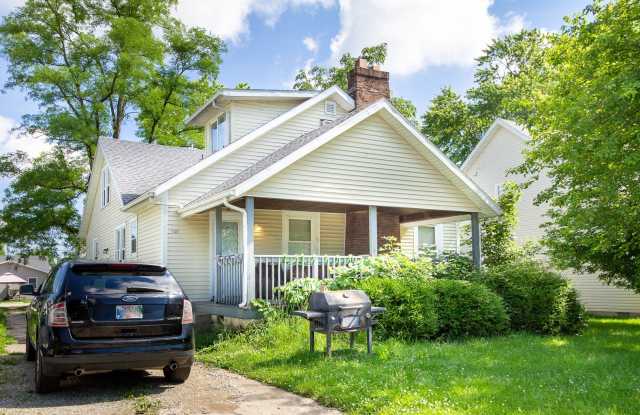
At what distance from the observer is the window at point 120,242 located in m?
19.8

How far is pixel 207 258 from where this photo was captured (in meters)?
15.5

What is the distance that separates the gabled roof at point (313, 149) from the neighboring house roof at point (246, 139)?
30.8 inches

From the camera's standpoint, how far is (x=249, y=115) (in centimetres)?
1816

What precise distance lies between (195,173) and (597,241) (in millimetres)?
10168

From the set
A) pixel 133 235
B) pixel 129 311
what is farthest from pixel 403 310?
pixel 133 235

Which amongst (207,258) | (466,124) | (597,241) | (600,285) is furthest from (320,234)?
(466,124)

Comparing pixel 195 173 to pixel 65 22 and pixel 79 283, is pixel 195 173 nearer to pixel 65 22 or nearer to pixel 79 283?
pixel 79 283

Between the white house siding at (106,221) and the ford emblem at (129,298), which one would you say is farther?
the white house siding at (106,221)

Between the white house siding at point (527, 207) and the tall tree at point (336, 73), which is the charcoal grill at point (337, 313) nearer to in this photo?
the white house siding at point (527, 207)

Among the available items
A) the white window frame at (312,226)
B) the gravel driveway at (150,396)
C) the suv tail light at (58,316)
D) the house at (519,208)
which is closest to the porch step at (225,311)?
the gravel driveway at (150,396)

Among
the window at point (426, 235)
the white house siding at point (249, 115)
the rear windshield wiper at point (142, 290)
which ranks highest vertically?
the white house siding at point (249, 115)

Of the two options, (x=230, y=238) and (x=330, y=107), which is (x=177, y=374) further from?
(x=330, y=107)

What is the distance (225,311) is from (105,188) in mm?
12104

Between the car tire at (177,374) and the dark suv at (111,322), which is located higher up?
the dark suv at (111,322)
